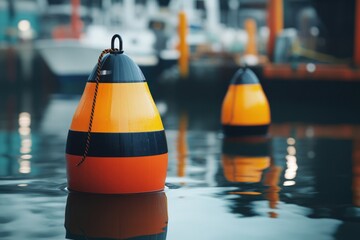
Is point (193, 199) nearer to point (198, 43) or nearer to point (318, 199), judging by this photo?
point (318, 199)

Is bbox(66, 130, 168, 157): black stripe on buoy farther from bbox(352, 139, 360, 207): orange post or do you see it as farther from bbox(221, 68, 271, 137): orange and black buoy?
bbox(221, 68, 271, 137): orange and black buoy

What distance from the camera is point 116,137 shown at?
8.98 m

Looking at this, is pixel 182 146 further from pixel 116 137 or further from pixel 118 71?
pixel 116 137

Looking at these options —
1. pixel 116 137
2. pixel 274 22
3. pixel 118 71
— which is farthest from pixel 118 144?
pixel 274 22

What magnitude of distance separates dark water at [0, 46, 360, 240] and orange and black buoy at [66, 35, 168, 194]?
5.9 inches

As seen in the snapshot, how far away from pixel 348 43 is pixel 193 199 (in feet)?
60.5

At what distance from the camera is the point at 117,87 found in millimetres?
9125

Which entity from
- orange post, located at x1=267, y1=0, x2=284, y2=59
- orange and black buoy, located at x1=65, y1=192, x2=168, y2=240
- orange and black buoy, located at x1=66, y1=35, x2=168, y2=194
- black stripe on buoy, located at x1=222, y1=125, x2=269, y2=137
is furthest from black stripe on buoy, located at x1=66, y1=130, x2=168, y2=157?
orange post, located at x1=267, y1=0, x2=284, y2=59

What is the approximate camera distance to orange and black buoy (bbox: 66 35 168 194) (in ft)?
29.4

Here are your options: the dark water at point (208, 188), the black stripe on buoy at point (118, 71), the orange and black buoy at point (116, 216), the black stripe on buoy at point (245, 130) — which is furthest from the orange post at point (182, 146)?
the orange and black buoy at point (116, 216)

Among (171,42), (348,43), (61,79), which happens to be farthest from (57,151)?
(171,42)

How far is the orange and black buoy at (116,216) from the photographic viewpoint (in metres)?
7.30

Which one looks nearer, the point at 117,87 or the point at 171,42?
the point at 117,87

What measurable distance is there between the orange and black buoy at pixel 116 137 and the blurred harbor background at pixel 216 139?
0.93ft
